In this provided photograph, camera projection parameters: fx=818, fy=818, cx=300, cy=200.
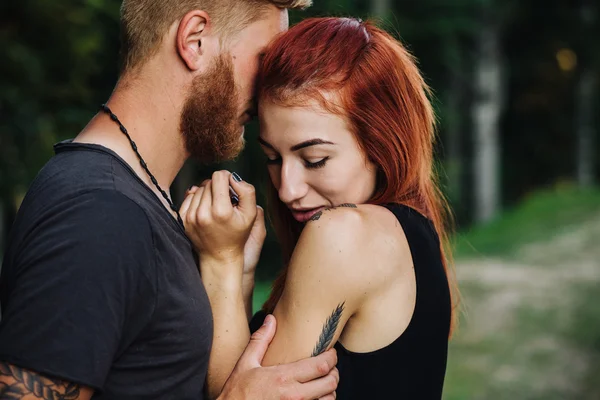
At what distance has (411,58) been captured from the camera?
113 inches

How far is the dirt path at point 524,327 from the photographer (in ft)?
24.0

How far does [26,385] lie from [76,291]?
0.78 feet

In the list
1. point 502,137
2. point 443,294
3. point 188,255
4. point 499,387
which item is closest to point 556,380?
point 499,387

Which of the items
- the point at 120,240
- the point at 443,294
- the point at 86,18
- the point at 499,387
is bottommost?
the point at 499,387

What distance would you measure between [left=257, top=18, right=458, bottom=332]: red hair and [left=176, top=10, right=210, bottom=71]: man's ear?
0.76 ft

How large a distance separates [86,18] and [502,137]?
71.9 ft

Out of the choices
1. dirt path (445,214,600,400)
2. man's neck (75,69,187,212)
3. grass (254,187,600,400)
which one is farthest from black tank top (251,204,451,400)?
dirt path (445,214,600,400)

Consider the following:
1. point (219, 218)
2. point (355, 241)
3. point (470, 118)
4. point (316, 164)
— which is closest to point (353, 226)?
point (355, 241)

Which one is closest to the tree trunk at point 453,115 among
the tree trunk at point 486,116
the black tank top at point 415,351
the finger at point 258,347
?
the tree trunk at point 486,116

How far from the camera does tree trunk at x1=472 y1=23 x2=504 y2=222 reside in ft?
66.9

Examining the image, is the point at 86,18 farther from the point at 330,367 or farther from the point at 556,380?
the point at 330,367

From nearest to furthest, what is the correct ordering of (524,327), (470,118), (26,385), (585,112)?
(26,385) < (524,327) < (585,112) < (470,118)

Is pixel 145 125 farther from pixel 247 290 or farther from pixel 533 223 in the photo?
pixel 533 223

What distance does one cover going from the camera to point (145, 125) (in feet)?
8.31
